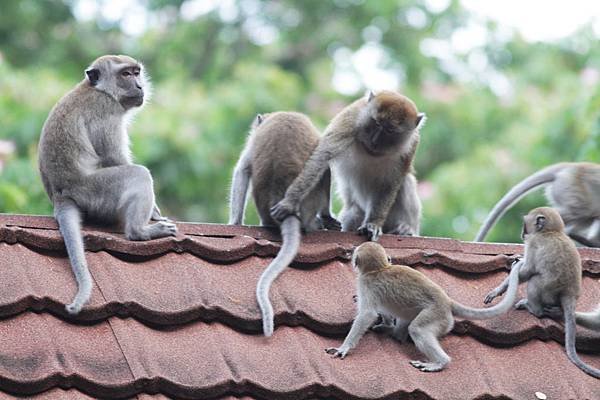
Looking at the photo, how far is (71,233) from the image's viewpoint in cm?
472

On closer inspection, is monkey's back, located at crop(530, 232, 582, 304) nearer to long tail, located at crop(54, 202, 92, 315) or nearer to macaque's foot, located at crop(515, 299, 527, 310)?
macaque's foot, located at crop(515, 299, 527, 310)

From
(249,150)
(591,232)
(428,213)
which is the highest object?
(249,150)

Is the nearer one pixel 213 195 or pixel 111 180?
pixel 111 180

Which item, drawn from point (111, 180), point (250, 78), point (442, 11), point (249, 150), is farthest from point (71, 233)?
point (442, 11)

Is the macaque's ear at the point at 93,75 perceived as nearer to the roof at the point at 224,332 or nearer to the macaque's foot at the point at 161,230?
the roof at the point at 224,332

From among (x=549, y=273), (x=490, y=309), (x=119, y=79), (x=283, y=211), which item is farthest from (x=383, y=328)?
(x=119, y=79)

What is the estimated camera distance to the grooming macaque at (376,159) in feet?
21.4

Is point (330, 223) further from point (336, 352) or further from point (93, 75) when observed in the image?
point (336, 352)

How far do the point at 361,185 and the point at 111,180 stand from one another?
179 centimetres

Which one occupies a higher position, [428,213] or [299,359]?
[299,359]

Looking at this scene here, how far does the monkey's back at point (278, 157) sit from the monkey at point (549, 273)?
1415 millimetres

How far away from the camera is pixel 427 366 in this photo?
4512 millimetres

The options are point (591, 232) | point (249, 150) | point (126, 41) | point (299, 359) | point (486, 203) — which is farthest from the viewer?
point (126, 41)

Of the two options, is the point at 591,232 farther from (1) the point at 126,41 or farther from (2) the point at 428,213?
(1) the point at 126,41
